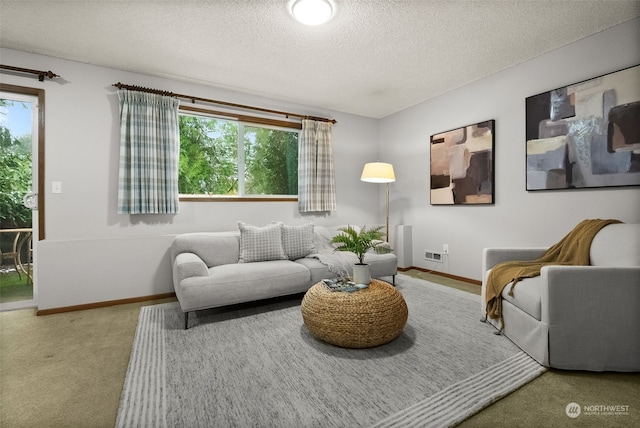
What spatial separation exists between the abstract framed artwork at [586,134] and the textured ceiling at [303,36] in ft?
1.76

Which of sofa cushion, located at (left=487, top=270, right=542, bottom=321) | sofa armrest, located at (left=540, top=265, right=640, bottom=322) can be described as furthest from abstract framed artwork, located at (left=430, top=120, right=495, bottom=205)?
sofa armrest, located at (left=540, top=265, right=640, bottom=322)

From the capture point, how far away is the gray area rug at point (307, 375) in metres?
1.41

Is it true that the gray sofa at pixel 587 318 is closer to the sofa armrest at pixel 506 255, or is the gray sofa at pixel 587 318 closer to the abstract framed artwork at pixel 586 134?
Answer: the sofa armrest at pixel 506 255

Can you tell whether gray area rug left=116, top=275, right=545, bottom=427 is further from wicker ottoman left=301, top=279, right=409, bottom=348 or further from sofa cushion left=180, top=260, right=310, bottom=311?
sofa cushion left=180, top=260, right=310, bottom=311

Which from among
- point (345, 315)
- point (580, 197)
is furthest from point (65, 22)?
point (580, 197)

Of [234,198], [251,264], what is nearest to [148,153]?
[234,198]

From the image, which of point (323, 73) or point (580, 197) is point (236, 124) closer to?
point (323, 73)

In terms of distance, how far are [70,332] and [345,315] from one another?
2358 millimetres

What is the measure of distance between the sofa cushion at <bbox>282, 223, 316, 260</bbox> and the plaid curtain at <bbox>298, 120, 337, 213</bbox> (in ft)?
2.84

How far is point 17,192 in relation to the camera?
118 inches

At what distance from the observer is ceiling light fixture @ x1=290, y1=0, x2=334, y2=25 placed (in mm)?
2176

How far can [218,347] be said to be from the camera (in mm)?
2115

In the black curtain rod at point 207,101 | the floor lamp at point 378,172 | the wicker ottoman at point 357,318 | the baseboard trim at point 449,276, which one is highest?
the black curtain rod at point 207,101

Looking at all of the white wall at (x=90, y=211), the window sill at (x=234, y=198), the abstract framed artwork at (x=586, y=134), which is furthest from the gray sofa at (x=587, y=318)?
the white wall at (x=90, y=211)
